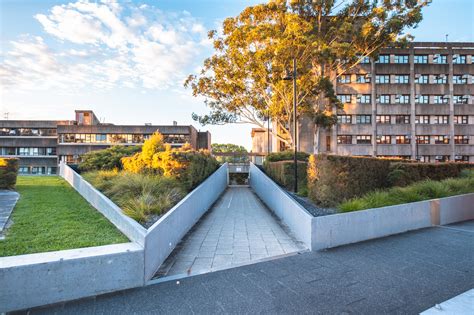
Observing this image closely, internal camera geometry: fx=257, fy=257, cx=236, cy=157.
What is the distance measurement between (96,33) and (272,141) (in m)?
33.6

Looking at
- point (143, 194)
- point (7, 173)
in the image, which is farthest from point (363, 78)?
point (7, 173)

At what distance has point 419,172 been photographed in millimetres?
11703

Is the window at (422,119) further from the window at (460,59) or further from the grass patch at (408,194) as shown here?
the grass patch at (408,194)

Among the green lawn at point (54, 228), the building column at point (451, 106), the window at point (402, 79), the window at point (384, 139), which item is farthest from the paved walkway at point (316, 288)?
the building column at point (451, 106)

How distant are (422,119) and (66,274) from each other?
44560 millimetres

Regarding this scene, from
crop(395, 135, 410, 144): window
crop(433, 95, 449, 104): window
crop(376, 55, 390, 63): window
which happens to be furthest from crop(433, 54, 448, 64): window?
crop(395, 135, 410, 144): window

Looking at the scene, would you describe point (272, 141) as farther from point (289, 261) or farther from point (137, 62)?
point (289, 261)

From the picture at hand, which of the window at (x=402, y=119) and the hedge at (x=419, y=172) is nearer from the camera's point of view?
the hedge at (x=419, y=172)

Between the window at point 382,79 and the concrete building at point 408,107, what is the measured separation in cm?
12

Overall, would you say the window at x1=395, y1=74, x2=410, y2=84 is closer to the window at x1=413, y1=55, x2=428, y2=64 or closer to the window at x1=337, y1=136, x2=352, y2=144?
the window at x1=413, y1=55, x2=428, y2=64

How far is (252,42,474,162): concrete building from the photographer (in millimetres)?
35906

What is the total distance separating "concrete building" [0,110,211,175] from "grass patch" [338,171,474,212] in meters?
39.8

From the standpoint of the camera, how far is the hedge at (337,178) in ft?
27.6

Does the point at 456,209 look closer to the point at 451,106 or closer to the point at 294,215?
the point at 294,215
